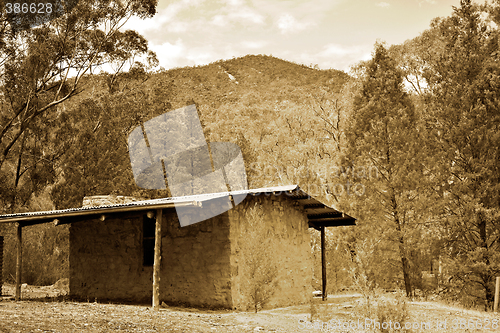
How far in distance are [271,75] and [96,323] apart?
202 feet

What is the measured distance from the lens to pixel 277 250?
12.1 metres

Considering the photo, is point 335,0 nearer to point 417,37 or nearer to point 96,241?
point 417,37

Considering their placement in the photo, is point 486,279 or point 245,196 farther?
point 486,279

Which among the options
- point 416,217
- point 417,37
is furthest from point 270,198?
point 417,37

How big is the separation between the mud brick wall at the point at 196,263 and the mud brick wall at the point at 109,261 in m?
0.86

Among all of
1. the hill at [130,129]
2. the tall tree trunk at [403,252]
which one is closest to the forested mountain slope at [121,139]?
the hill at [130,129]

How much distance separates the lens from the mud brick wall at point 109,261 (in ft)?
41.2

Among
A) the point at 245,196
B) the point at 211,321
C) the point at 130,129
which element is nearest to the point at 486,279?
the point at 245,196

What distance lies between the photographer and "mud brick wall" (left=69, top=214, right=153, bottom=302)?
12.5 meters

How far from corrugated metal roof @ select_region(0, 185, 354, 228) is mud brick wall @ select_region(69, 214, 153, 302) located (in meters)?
1.07

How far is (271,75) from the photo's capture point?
2628 inches

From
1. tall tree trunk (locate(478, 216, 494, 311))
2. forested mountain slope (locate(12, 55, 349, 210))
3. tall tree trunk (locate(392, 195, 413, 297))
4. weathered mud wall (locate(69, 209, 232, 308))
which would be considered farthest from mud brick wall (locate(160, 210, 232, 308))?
forested mountain slope (locate(12, 55, 349, 210))

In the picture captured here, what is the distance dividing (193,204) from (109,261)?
4664 millimetres

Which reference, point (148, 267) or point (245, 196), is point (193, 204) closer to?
point (245, 196)
